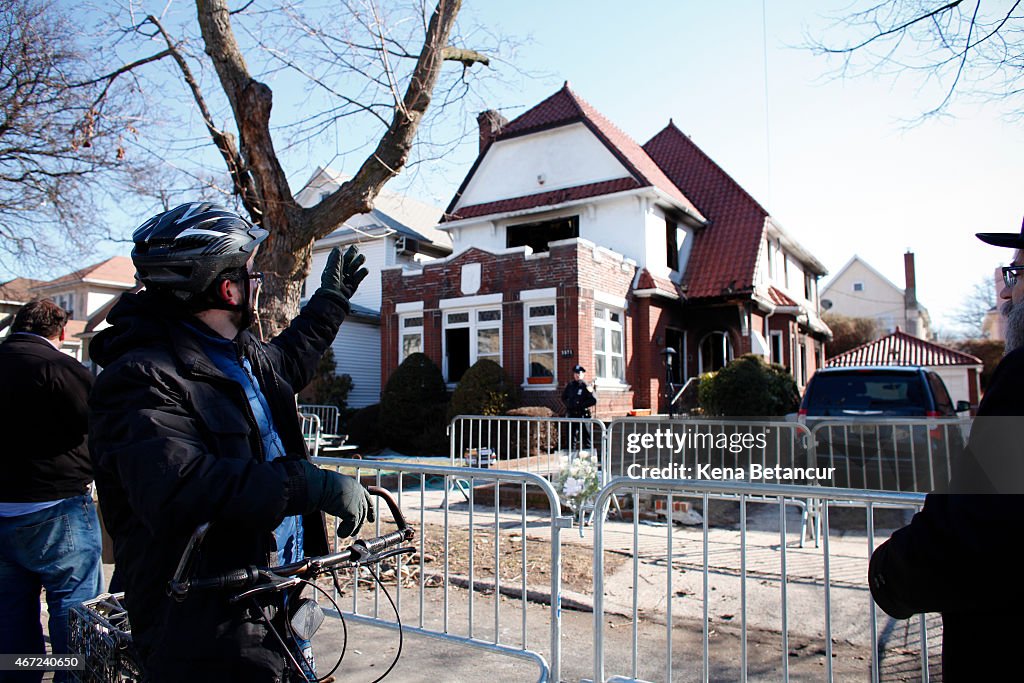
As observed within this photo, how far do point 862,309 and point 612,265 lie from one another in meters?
41.1

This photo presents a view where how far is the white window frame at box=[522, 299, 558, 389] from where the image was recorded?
56.5 ft

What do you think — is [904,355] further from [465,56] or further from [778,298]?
[465,56]

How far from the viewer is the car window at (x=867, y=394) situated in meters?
9.18

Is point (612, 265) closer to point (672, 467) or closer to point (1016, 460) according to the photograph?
point (672, 467)

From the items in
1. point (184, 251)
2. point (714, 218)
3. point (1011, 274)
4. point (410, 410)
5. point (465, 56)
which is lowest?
point (410, 410)

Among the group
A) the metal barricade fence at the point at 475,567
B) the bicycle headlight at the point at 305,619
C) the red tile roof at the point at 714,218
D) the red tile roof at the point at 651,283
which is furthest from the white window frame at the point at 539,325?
the bicycle headlight at the point at 305,619

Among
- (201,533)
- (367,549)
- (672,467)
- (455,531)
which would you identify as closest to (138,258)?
(201,533)

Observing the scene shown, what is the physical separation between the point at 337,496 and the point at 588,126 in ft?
65.2

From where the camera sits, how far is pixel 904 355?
29094mm

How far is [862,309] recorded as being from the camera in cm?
5159

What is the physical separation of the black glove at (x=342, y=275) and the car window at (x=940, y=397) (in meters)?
8.91

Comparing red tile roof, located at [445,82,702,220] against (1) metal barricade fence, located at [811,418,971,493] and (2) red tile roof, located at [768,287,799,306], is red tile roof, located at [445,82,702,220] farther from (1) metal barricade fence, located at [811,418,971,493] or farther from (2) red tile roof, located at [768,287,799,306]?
(1) metal barricade fence, located at [811,418,971,493]

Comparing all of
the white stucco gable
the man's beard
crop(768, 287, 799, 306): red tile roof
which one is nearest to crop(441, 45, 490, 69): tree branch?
the man's beard

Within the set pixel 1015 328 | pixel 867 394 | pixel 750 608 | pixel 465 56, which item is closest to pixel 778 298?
pixel 867 394
